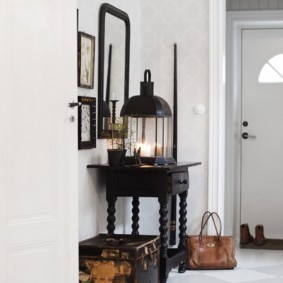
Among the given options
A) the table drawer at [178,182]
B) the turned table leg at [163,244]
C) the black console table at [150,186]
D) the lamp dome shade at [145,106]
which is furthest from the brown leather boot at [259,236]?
the lamp dome shade at [145,106]

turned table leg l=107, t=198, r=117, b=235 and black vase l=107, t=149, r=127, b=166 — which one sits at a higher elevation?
black vase l=107, t=149, r=127, b=166

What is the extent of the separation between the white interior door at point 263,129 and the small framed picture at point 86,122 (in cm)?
256

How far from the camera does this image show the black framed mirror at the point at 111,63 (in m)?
4.69

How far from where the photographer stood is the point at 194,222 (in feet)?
18.1

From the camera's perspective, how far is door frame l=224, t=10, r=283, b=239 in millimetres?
6535

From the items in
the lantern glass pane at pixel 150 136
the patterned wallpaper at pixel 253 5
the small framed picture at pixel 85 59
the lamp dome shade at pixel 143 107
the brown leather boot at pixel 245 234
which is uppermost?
the patterned wallpaper at pixel 253 5

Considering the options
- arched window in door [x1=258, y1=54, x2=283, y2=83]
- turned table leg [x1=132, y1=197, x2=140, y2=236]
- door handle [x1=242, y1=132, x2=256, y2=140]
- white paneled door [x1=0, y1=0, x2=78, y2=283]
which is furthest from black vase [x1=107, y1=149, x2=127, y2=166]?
arched window in door [x1=258, y1=54, x2=283, y2=83]

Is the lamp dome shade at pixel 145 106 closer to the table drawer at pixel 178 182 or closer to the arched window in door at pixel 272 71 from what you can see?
the table drawer at pixel 178 182

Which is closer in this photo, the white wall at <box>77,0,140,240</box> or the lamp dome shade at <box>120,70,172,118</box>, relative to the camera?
the white wall at <box>77,0,140,240</box>

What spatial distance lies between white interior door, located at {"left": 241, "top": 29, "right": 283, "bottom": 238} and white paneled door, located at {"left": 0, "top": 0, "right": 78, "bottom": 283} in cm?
369

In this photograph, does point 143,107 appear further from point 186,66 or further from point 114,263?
point 114,263

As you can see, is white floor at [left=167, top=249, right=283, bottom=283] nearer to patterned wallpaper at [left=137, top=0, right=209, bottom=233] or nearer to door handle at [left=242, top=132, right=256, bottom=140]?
patterned wallpaper at [left=137, top=0, right=209, bottom=233]

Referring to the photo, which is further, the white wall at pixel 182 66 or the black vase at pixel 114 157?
the white wall at pixel 182 66

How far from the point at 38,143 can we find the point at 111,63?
1958mm
